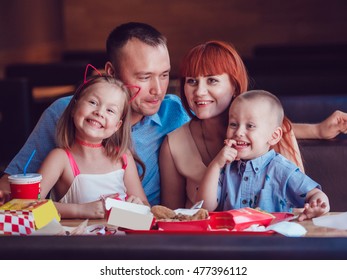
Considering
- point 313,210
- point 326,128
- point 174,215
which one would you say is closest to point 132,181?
point 174,215

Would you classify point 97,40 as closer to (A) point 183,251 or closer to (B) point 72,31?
(B) point 72,31

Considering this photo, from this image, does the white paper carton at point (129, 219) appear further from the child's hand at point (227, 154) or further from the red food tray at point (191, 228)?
the child's hand at point (227, 154)

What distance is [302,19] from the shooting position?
10.6m

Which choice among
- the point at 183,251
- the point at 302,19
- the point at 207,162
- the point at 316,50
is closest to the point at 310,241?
the point at 183,251

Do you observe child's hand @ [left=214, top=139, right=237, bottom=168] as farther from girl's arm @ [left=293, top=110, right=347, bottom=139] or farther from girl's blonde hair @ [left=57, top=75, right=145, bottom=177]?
girl's arm @ [left=293, top=110, right=347, bottom=139]

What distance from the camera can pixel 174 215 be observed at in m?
1.79

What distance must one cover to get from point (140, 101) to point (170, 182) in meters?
0.29

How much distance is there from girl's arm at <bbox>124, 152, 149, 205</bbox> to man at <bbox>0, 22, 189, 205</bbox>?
0.12 m

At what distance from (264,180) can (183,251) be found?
0.88 metres

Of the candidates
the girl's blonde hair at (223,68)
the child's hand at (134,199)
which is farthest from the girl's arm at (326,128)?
the child's hand at (134,199)

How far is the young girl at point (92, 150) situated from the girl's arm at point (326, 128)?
68 centimetres

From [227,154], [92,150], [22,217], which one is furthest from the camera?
[92,150]

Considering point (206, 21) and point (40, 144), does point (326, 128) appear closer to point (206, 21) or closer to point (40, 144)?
point (40, 144)

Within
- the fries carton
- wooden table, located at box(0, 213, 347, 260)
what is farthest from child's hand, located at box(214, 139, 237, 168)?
wooden table, located at box(0, 213, 347, 260)
